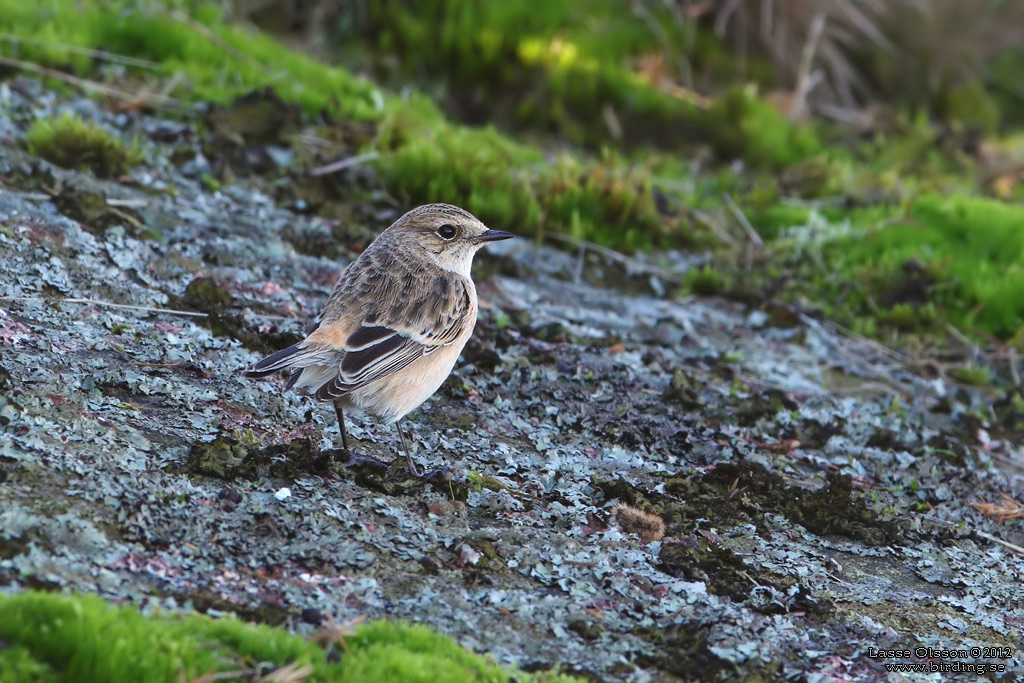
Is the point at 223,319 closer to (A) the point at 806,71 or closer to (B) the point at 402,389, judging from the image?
(B) the point at 402,389

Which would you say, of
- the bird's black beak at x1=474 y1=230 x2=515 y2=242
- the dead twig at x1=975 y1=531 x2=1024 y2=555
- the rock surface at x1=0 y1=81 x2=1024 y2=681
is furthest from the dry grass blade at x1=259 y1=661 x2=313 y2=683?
the dead twig at x1=975 y1=531 x2=1024 y2=555

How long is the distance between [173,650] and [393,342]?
2782 mm

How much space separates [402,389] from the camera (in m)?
6.25

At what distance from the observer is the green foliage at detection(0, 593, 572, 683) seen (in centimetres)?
379

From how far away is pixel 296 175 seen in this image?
30.7 ft

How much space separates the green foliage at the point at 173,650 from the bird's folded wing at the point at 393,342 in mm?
1831

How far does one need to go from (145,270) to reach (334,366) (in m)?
2.07

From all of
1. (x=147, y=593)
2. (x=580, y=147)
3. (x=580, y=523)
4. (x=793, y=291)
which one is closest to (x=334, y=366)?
(x=580, y=523)

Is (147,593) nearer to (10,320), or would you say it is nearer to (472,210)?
(10,320)

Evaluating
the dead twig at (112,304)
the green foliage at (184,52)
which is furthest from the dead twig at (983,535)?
the green foliage at (184,52)

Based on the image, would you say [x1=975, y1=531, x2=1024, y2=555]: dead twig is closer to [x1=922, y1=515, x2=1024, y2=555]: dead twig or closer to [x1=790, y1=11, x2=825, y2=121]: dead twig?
[x1=922, y1=515, x2=1024, y2=555]: dead twig

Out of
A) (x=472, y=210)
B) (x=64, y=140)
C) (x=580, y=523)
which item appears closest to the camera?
(x=580, y=523)

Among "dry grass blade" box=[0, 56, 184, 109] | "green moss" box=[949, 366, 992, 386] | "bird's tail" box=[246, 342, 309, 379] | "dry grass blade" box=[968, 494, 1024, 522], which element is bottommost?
"dry grass blade" box=[968, 494, 1024, 522]

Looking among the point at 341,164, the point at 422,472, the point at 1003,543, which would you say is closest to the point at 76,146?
the point at 341,164
